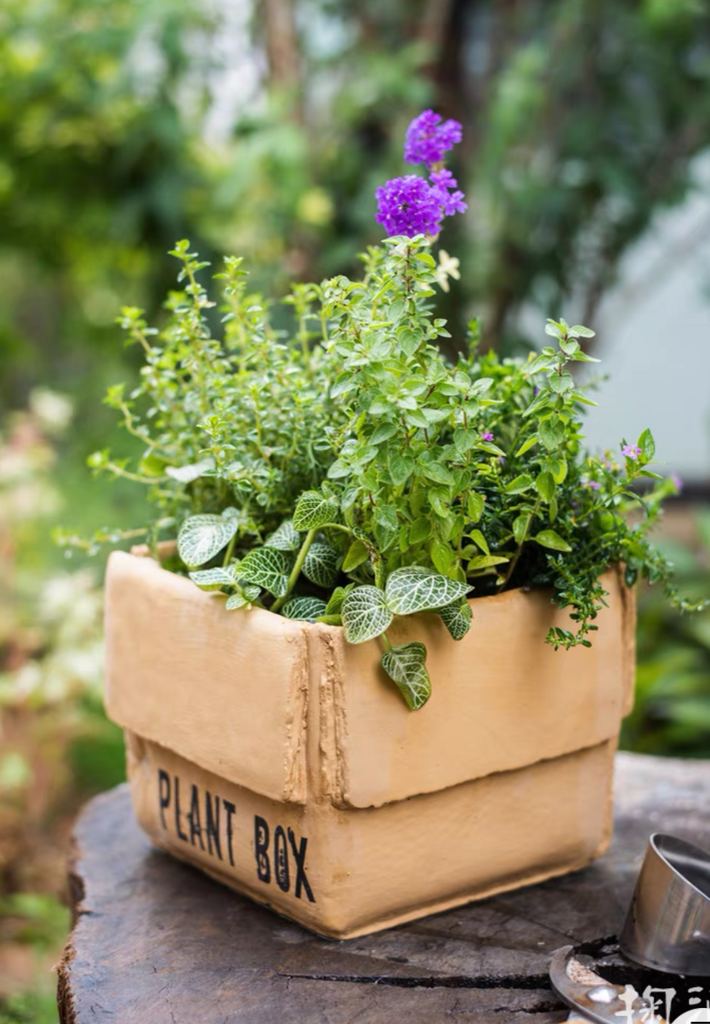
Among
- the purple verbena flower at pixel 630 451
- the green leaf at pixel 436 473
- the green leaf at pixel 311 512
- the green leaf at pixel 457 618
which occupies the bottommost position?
the green leaf at pixel 457 618

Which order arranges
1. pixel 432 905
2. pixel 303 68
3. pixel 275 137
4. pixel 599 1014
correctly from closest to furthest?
1. pixel 599 1014
2. pixel 432 905
3. pixel 275 137
4. pixel 303 68

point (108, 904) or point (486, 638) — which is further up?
point (486, 638)

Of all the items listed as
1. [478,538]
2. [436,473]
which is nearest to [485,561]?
[478,538]

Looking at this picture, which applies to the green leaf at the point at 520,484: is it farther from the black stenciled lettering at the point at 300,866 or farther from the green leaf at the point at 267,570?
the black stenciled lettering at the point at 300,866

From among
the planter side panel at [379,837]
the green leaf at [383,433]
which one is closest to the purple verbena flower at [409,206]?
the green leaf at [383,433]

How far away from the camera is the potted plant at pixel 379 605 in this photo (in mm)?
982

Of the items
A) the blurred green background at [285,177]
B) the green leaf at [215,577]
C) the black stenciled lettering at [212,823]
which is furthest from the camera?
the blurred green background at [285,177]

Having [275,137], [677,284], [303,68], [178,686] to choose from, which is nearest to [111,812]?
[178,686]

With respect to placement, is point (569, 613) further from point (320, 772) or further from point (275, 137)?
point (275, 137)

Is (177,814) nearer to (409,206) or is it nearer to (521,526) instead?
(521,526)

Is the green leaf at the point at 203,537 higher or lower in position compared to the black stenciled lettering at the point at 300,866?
higher

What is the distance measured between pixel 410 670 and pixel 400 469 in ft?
0.62

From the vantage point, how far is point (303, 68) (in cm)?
334

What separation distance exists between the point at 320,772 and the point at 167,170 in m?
2.51
